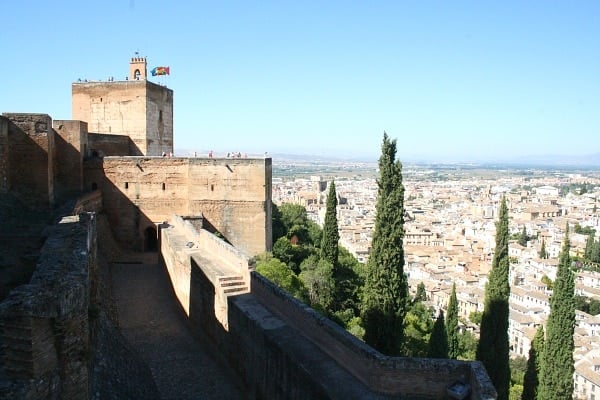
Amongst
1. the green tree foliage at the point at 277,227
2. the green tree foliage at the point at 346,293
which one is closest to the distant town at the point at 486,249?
the green tree foliage at the point at 346,293

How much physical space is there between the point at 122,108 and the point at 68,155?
5.36 metres

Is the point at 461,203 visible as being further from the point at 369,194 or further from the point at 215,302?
the point at 215,302

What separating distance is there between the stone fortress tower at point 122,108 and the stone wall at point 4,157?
9260mm

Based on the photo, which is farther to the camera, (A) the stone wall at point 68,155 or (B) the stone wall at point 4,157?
(A) the stone wall at point 68,155

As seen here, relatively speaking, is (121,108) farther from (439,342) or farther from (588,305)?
(588,305)

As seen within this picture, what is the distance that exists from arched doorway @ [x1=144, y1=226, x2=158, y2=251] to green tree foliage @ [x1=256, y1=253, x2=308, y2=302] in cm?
485

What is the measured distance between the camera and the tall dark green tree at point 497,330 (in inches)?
683

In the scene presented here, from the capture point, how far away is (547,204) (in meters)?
142

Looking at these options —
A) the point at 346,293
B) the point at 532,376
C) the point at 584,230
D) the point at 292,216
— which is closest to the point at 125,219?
the point at 346,293

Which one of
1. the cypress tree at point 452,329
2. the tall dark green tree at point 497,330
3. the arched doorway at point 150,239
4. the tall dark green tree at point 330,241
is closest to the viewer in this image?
the tall dark green tree at point 497,330

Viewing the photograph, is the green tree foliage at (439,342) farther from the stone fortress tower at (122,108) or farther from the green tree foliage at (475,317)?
the green tree foliage at (475,317)

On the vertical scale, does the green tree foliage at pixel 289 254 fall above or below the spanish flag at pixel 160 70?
below

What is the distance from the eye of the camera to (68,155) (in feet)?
59.2

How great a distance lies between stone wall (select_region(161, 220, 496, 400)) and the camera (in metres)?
7.05
